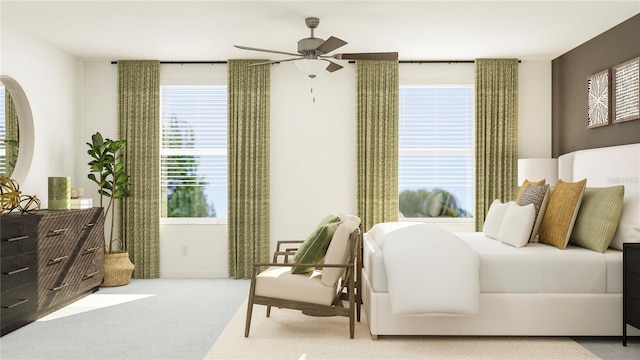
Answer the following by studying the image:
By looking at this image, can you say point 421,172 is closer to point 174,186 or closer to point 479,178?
point 479,178

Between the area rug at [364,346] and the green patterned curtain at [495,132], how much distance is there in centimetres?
257

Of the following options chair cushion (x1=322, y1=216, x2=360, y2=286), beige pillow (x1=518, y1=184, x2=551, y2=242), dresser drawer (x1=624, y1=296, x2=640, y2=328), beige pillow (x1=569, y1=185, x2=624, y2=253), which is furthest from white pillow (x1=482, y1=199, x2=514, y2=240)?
chair cushion (x1=322, y1=216, x2=360, y2=286)

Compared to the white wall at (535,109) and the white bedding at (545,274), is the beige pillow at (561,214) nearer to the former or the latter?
the white bedding at (545,274)

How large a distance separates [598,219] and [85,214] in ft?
15.6

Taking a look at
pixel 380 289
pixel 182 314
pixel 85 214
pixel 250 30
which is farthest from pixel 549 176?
pixel 85 214

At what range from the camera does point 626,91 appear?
183 inches

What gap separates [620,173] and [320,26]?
9.65ft

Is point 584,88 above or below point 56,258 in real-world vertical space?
above

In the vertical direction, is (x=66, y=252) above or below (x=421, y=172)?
below

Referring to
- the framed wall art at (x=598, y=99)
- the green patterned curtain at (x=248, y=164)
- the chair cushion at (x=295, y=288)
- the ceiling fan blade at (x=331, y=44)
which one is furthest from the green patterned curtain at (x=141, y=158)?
the framed wall art at (x=598, y=99)

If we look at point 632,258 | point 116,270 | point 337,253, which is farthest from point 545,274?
point 116,270

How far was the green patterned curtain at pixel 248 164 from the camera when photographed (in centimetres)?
621

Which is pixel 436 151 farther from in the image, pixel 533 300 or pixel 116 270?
pixel 116 270

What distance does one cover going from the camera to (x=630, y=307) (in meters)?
3.58
